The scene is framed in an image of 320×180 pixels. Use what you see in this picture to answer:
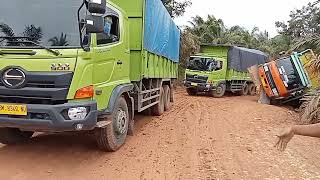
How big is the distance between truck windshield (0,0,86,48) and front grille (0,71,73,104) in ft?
1.48

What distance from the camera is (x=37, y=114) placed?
16.2 ft

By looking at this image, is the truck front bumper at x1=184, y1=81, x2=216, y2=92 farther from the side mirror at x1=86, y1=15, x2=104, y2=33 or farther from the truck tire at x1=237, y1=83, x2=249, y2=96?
the side mirror at x1=86, y1=15, x2=104, y2=33

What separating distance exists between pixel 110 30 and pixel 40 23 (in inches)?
49.1

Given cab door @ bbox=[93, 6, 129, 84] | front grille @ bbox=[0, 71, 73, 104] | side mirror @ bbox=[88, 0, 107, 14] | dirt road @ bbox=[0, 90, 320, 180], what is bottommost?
dirt road @ bbox=[0, 90, 320, 180]

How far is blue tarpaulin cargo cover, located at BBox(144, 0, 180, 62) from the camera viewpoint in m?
7.84

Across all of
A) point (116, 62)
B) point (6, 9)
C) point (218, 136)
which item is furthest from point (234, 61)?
point (6, 9)

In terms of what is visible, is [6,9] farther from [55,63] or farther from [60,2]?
[55,63]

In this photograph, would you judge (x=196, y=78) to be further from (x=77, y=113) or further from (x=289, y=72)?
(x=77, y=113)

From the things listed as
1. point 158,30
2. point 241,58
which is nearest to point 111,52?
point 158,30

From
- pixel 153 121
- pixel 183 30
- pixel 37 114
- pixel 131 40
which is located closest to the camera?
pixel 37 114

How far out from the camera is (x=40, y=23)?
17.2ft

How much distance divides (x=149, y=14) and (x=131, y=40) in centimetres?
89

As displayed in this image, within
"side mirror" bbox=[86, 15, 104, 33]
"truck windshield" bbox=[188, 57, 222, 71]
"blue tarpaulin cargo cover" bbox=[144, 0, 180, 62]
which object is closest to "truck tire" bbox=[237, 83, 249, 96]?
"truck windshield" bbox=[188, 57, 222, 71]

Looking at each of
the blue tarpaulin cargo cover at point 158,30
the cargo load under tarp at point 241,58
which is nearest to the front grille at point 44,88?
the blue tarpaulin cargo cover at point 158,30
